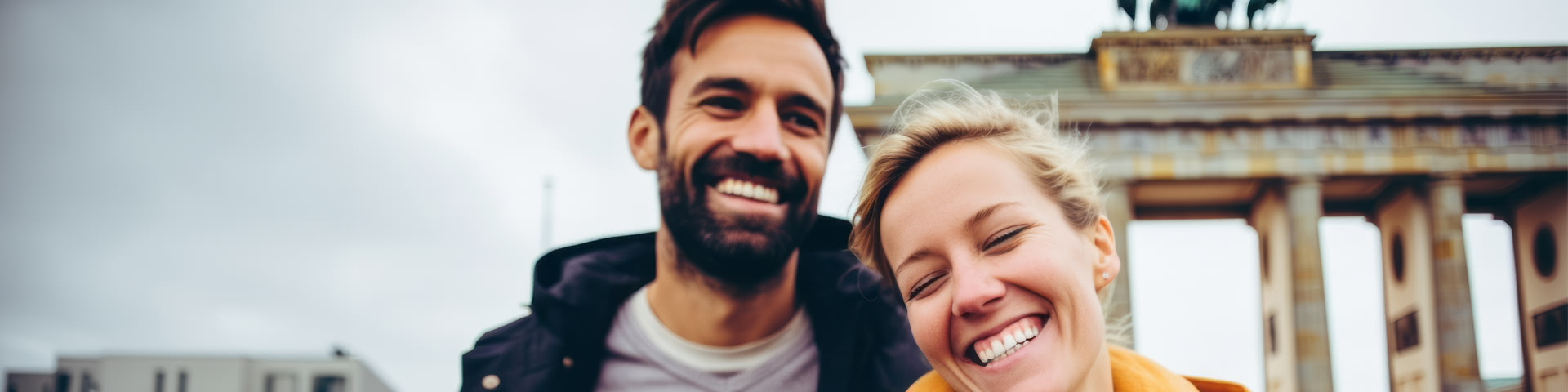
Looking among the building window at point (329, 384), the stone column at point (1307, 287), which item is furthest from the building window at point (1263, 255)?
the building window at point (329, 384)

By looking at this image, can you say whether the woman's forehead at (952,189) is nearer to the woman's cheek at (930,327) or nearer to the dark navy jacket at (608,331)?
the woman's cheek at (930,327)

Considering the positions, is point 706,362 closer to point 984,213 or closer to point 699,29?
point 699,29

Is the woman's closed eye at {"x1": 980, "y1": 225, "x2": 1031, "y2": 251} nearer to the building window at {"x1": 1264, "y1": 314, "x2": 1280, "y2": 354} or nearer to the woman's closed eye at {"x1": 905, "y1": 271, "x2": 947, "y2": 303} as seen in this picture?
the woman's closed eye at {"x1": 905, "y1": 271, "x2": 947, "y2": 303}

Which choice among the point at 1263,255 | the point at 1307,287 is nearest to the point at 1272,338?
the point at 1263,255

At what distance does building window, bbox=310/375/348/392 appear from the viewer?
29922mm

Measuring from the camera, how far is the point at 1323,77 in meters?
22.6

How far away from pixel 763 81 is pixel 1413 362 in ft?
80.6

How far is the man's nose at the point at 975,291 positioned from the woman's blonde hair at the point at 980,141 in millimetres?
228

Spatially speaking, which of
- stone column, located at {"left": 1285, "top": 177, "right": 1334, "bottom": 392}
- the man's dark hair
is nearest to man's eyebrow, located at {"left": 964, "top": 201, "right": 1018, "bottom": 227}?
the man's dark hair

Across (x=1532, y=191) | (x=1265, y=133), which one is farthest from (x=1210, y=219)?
(x=1532, y=191)

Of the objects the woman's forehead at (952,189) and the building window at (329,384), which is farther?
the building window at (329,384)

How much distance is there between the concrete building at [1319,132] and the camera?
70.7 ft

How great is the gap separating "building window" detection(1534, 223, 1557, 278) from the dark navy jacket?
23.6m

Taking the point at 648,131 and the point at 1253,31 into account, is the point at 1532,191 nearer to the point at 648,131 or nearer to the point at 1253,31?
the point at 1253,31
